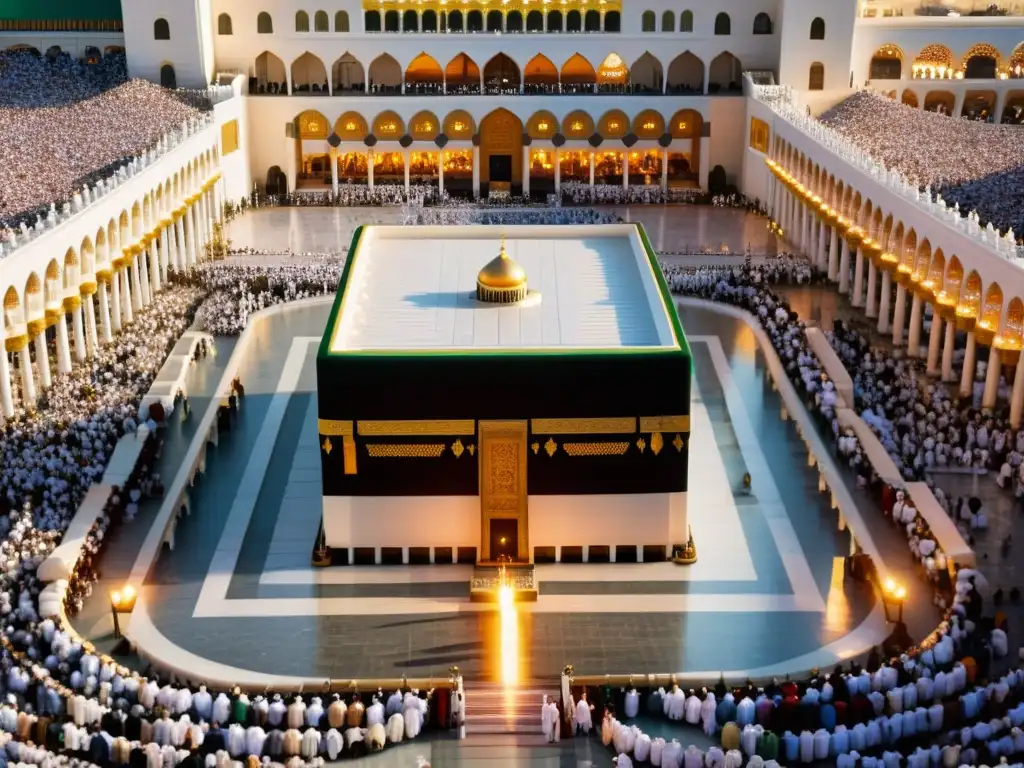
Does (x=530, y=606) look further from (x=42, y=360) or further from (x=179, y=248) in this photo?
(x=179, y=248)

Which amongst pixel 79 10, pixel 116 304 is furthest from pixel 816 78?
pixel 116 304

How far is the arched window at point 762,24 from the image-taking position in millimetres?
57969

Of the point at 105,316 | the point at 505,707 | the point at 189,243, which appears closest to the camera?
the point at 505,707

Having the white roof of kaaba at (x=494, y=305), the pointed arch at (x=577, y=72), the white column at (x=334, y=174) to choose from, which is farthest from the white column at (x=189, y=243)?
the pointed arch at (x=577, y=72)

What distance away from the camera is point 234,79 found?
Result: 55.5 m

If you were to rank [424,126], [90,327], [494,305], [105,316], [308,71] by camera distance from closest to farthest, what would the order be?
[494,305], [90,327], [105,316], [424,126], [308,71]

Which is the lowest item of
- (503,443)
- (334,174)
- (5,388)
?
(5,388)

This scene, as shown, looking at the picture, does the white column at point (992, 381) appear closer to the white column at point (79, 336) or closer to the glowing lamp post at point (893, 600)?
the glowing lamp post at point (893, 600)

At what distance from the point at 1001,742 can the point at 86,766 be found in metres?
12.4

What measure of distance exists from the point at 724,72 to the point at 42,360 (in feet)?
123

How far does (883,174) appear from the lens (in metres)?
39.1

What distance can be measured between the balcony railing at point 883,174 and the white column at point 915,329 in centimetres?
242

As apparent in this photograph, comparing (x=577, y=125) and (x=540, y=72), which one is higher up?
(x=540, y=72)

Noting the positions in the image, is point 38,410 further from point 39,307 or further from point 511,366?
point 511,366
